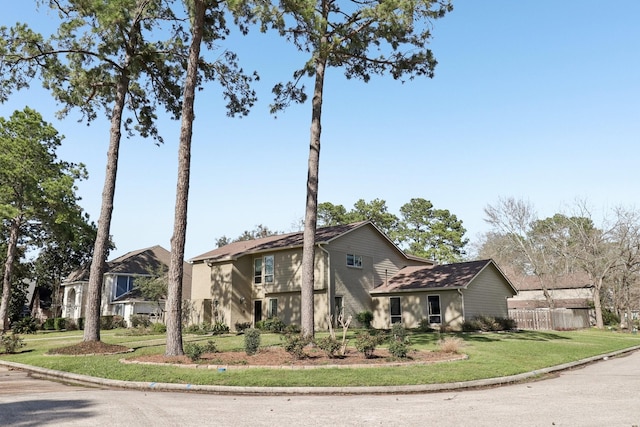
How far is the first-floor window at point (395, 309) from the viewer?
28875 mm

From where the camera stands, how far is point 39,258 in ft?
169

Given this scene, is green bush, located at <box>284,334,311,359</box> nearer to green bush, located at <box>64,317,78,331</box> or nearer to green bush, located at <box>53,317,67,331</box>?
green bush, located at <box>64,317,78,331</box>

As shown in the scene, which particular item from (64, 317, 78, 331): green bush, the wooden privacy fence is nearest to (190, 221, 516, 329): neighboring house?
the wooden privacy fence

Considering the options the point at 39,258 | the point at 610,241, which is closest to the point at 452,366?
the point at 610,241

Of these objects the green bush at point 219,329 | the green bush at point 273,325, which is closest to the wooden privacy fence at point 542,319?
the green bush at point 273,325

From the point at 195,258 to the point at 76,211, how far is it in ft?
30.5

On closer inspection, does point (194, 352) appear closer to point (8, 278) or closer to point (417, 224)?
point (8, 278)

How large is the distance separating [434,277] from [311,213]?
14.1m

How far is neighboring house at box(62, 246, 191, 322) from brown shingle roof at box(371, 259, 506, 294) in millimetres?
19581

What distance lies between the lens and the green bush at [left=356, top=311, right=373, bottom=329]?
92.9ft

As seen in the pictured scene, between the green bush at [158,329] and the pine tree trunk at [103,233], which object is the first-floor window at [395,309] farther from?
the pine tree trunk at [103,233]

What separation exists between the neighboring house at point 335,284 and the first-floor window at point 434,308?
57mm

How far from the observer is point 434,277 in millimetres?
28750

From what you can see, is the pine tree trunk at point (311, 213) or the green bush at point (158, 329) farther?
the green bush at point (158, 329)
